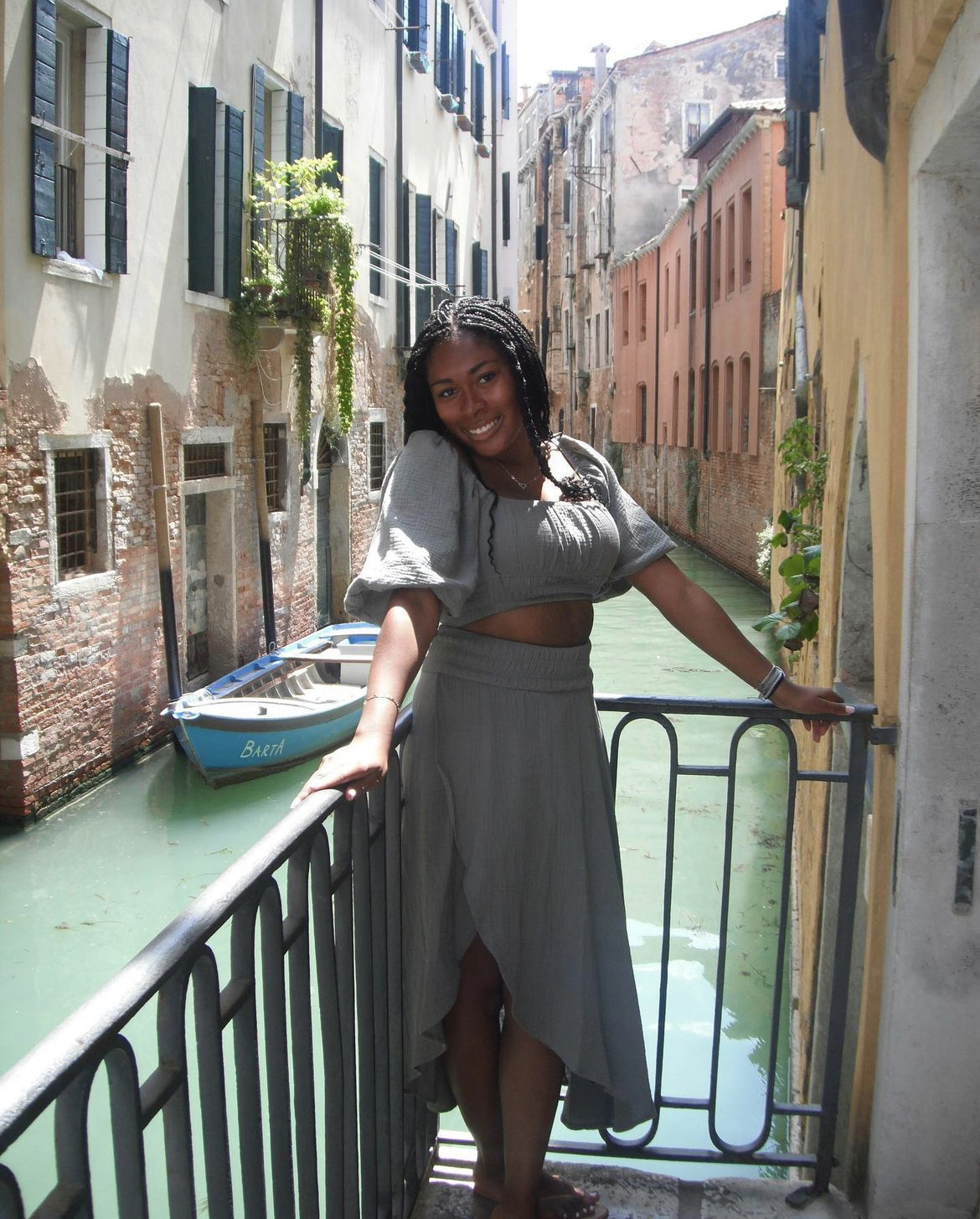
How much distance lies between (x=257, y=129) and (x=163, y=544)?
166 inches

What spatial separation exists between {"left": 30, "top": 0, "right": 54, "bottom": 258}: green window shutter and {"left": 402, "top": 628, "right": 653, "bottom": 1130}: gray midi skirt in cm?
652

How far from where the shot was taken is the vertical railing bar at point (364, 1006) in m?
2.04

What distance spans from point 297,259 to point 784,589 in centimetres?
523

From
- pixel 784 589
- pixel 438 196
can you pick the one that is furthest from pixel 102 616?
pixel 438 196

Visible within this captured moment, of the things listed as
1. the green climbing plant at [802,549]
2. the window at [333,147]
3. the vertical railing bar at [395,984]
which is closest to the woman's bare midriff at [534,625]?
the vertical railing bar at [395,984]

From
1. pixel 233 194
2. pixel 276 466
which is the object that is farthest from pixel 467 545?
pixel 276 466

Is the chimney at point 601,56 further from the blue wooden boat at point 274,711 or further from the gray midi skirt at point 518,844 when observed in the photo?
the gray midi skirt at point 518,844

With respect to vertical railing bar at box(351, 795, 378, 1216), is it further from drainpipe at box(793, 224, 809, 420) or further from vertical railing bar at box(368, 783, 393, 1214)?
drainpipe at box(793, 224, 809, 420)

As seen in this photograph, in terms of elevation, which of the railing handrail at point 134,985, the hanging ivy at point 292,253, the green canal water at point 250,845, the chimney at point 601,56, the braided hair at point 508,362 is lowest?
the green canal water at point 250,845

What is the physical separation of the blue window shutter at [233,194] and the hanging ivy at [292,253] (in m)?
0.22

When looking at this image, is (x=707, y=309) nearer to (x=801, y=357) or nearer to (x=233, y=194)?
(x=233, y=194)

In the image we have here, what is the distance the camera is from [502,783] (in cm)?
213

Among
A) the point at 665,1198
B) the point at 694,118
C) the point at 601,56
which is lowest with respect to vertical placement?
the point at 665,1198

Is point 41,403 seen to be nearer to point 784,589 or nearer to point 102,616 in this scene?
point 102,616
